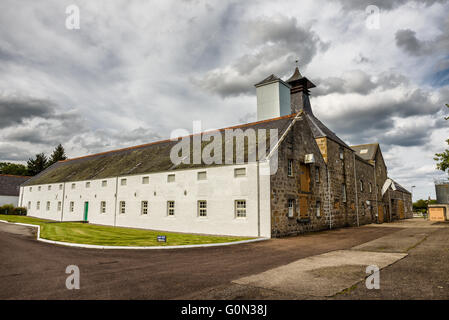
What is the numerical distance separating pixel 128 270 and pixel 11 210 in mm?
42415

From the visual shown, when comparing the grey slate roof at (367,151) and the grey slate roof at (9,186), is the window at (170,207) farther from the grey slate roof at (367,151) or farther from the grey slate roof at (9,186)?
the grey slate roof at (9,186)

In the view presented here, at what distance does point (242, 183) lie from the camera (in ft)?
63.1

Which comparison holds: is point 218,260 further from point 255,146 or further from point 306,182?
point 306,182

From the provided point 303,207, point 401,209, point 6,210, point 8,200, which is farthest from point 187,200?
point 8,200

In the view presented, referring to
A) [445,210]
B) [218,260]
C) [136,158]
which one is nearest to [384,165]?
[445,210]

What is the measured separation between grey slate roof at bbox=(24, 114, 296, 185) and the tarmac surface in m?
10.4

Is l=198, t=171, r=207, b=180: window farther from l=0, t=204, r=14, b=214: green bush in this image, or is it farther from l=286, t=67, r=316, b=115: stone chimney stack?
l=0, t=204, r=14, b=214: green bush

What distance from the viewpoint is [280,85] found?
31.5 metres

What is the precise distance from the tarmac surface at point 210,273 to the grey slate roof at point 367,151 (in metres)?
31.9

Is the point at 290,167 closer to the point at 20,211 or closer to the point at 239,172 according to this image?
the point at 239,172

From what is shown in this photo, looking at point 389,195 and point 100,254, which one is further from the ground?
point 389,195

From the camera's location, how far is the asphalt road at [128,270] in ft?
20.4

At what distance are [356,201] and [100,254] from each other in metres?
28.1

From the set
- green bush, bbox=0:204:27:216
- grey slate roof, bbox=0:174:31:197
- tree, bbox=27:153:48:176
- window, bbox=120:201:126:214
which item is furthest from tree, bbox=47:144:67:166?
window, bbox=120:201:126:214
